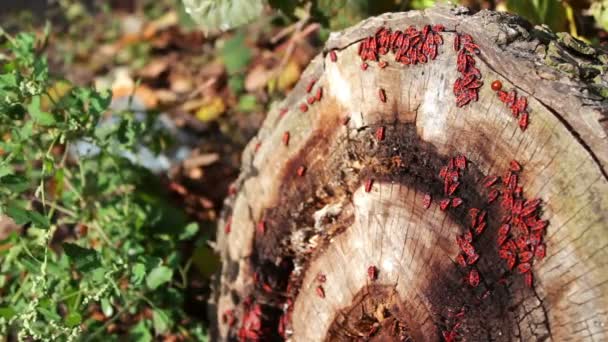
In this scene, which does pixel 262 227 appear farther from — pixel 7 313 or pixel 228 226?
pixel 7 313

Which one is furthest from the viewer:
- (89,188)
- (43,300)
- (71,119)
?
(89,188)

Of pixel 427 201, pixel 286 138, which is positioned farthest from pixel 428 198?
pixel 286 138

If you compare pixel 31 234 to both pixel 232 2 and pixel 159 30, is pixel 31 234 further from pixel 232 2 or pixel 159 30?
pixel 159 30

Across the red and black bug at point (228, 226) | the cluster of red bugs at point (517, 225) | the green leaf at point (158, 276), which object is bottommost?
the cluster of red bugs at point (517, 225)

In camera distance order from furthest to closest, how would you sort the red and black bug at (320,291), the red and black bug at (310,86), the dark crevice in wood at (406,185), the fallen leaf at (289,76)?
the fallen leaf at (289,76) → the red and black bug at (310,86) → the red and black bug at (320,291) → the dark crevice in wood at (406,185)

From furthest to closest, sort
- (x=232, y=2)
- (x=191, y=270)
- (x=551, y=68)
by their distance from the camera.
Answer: (x=191, y=270)
(x=232, y=2)
(x=551, y=68)

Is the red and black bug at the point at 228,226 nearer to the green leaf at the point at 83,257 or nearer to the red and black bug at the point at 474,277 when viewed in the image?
the green leaf at the point at 83,257

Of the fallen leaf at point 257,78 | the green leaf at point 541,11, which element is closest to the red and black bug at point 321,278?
the green leaf at point 541,11

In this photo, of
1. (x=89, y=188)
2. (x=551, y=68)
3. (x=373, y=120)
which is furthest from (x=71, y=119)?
(x=551, y=68)
